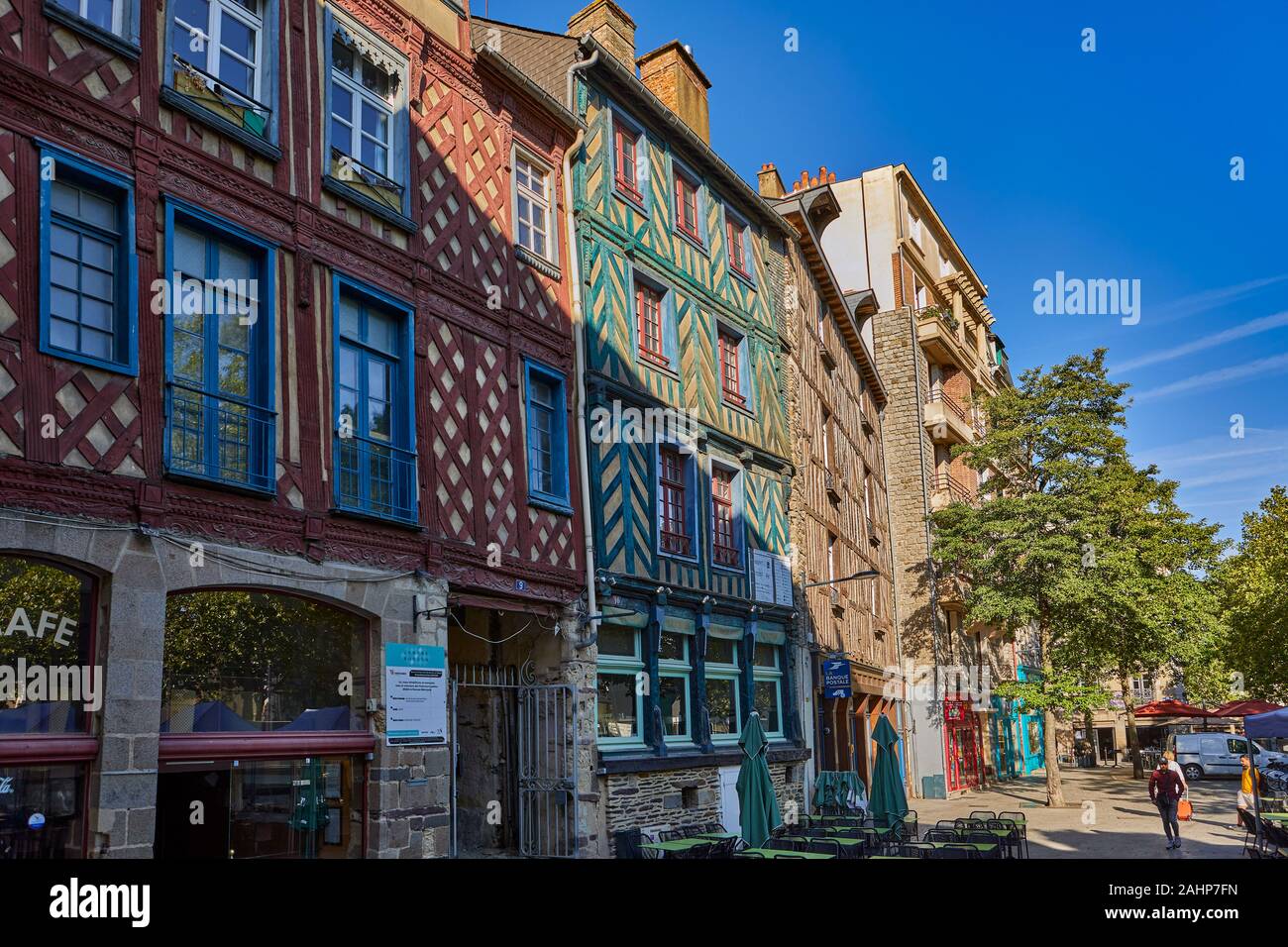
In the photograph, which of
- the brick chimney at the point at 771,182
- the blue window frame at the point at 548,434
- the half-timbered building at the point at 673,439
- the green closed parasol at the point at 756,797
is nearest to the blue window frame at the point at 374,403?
the blue window frame at the point at 548,434

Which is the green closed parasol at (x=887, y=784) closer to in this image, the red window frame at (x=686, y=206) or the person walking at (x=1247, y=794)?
the person walking at (x=1247, y=794)

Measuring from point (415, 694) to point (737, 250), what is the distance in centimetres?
1147

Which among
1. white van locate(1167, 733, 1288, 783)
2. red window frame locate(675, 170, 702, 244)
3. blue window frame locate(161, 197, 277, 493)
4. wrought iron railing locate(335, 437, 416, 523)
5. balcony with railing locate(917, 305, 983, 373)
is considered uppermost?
balcony with railing locate(917, 305, 983, 373)

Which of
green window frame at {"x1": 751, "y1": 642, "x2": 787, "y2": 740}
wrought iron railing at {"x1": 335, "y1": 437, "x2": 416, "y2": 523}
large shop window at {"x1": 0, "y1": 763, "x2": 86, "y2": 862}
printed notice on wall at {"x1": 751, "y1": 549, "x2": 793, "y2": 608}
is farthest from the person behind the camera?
printed notice on wall at {"x1": 751, "y1": 549, "x2": 793, "y2": 608}

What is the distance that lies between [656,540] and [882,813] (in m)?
5.03

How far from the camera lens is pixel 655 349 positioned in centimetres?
1647

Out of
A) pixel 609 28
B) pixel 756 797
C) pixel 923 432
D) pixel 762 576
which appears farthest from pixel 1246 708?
pixel 609 28

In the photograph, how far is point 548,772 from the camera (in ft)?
43.2

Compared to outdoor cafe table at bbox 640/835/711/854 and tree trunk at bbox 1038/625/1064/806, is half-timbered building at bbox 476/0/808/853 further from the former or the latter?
tree trunk at bbox 1038/625/1064/806

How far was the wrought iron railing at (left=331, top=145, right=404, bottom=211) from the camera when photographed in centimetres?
1075

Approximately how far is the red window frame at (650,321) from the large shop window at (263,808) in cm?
801

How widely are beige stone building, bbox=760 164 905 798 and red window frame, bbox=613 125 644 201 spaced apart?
537 centimetres

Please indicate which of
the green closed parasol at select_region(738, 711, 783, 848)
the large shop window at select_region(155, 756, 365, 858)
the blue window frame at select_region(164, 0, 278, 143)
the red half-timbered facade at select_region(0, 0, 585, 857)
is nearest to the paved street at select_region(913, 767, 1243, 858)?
the green closed parasol at select_region(738, 711, 783, 848)
